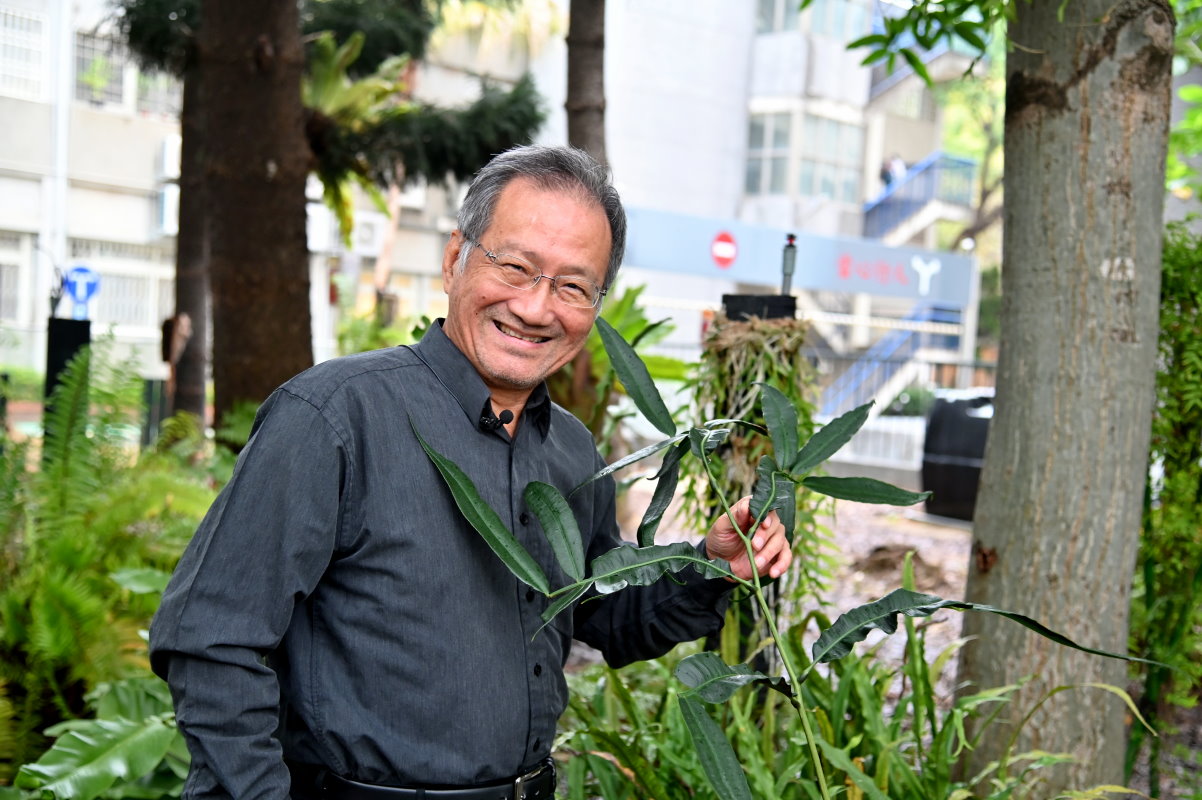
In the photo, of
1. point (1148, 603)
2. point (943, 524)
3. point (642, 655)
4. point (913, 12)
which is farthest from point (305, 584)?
point (943, 524)

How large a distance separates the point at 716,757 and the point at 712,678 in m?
0.10

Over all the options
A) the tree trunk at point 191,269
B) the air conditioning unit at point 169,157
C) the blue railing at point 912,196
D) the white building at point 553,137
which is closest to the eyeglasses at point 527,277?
the tree trunk at point 191,269

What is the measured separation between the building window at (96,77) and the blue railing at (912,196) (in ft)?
50.5

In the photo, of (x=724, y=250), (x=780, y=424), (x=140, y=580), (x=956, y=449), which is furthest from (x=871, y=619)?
(x=724, y=250)

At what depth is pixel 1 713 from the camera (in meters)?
3.27

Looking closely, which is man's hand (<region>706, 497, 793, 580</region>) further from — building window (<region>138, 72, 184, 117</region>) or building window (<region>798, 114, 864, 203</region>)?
building window (<region>798, 114, 864, 203</region>)

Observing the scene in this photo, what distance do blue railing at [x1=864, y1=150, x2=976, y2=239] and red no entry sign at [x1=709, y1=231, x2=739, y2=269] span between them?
13397 millimetres

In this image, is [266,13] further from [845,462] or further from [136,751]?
[845,462]

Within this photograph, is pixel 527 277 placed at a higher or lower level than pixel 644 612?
higher

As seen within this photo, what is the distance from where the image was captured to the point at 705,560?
5.22 feet

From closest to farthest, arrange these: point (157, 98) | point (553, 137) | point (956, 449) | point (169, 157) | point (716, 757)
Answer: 1. point (716, 757)
2. point (956, 449)
3. point (553, 137)
4. point (169, 157)
5. point (157, 98)

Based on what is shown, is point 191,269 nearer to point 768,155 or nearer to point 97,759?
point 97,759

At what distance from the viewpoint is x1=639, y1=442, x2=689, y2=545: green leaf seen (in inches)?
66.9

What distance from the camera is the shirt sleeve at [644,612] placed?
2.04 m
